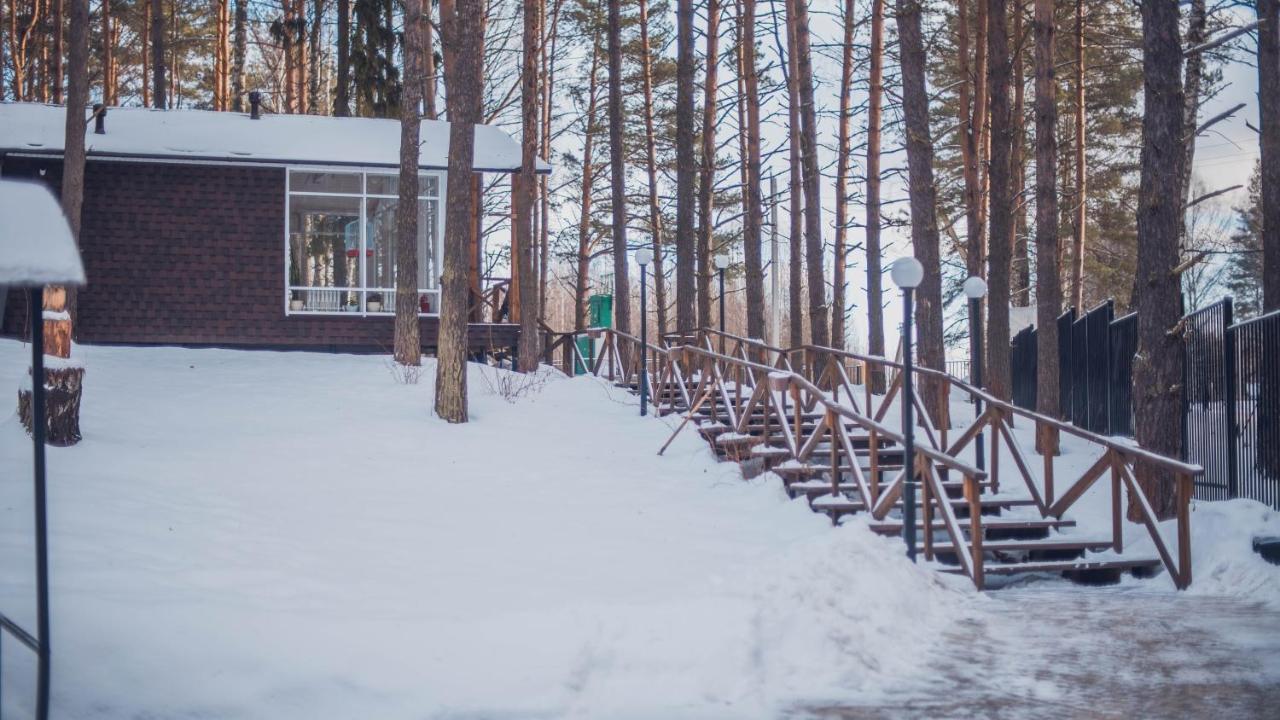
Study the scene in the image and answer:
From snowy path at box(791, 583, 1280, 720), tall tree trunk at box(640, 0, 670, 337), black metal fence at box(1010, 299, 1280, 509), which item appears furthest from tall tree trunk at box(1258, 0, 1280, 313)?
tall tree trunk at box(640, 0, 670, 337)

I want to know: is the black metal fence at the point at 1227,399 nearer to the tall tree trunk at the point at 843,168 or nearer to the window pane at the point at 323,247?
the tall tree trunk at the point at 843,168

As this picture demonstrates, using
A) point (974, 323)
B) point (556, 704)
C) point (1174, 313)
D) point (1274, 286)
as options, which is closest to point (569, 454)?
point (974, 323)

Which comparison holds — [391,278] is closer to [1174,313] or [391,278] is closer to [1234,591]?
[1174,313]

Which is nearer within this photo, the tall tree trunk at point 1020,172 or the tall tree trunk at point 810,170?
the tall tree trunk at point 810,170

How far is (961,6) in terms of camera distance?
20.1 m

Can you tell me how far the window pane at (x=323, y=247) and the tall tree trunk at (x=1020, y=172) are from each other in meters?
11.1

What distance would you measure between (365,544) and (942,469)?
6424 mm

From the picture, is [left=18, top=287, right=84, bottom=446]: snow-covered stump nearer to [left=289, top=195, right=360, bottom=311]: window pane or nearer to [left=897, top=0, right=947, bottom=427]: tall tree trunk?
[left=289, top=195, right=360, bottom=311]: window pane

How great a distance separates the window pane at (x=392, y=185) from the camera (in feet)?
62.1

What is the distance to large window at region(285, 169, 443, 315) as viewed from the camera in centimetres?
1856

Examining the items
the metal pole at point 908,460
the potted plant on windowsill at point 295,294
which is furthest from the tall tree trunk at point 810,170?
the metal pole at point 908,460

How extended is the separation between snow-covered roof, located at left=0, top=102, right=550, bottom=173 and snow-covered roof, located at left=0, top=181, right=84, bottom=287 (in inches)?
564

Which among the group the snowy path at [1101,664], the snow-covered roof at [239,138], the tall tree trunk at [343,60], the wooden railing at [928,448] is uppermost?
the tall tree trunk at [343,60]

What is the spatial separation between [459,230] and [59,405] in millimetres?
4978
